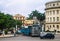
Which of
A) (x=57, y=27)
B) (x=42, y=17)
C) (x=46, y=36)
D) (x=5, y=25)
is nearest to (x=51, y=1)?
(x=57, y=27)

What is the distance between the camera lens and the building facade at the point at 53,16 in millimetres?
116244

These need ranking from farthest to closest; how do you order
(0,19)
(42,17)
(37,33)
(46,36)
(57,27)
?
1. (42,17)
2. (57,27)
3. (0,19)
4. (37,33)
5. (46,36)

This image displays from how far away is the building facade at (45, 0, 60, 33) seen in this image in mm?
116244

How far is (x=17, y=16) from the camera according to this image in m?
198

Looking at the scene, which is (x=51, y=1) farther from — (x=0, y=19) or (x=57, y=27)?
(x=0, y=19)

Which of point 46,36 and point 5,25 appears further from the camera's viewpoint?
point 5,25

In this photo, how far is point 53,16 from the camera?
120312 millimetres

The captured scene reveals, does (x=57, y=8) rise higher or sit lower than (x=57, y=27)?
higher

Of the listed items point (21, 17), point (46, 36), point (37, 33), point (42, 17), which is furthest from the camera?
point (21, 17)

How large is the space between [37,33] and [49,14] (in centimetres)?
6164

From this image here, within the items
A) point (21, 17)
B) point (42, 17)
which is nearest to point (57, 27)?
point (42, 17)

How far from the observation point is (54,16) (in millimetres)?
119938

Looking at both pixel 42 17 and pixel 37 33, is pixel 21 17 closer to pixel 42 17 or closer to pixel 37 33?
pixel 42 17

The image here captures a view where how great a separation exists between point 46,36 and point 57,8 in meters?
68.5
